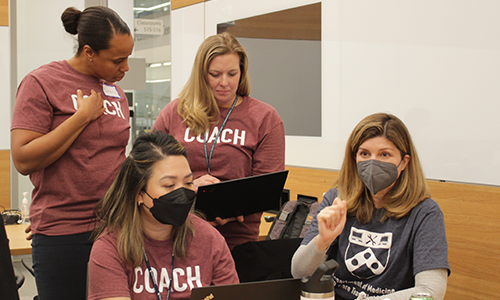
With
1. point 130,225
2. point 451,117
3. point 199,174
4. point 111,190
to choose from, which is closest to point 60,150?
point 111,190

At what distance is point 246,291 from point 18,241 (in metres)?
2.10

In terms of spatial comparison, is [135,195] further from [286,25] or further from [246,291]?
[286,25]

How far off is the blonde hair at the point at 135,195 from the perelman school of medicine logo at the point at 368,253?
583mm

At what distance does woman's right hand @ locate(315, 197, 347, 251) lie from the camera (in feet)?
4.07

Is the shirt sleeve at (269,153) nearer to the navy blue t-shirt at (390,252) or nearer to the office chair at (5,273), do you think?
the navy blue t-shirt at (390,252)

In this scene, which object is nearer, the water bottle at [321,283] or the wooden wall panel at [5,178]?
the water bottle at [321,283]

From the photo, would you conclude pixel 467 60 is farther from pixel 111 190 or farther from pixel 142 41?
pixel 142 41

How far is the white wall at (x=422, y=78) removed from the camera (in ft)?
8.09

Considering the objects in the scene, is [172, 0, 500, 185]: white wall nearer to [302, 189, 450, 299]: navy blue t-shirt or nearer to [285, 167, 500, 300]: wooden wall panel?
[285, 167, 500, 300]: wooden wall panel

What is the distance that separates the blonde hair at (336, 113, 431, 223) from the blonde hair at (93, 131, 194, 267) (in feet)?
2.13

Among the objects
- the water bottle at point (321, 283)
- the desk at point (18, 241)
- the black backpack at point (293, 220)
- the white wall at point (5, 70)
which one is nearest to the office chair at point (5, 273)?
the water bottle at point (321, 283)

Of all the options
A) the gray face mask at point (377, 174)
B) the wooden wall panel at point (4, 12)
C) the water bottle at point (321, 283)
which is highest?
the wooden wall panel at point (4, 12)

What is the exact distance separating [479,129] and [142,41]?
367 centimetres

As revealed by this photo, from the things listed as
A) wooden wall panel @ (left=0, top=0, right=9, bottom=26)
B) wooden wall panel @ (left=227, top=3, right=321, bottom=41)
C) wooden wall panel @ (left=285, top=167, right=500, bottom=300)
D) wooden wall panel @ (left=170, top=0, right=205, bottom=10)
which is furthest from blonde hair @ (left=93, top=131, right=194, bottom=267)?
wooden wall panel @ (left=0, top=0, right=9, bottom=26)
